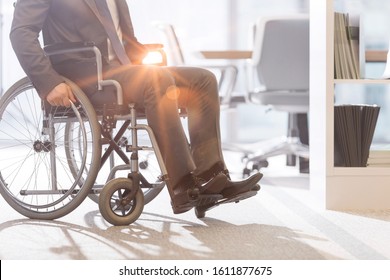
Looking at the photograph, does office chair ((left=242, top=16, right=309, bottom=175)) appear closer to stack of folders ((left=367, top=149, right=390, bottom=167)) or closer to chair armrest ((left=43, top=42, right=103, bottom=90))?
stack of folders ((left=367, top=149, right=390, bottom=167))

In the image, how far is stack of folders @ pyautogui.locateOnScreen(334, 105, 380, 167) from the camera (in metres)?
2.69

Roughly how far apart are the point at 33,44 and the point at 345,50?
1.15 metres

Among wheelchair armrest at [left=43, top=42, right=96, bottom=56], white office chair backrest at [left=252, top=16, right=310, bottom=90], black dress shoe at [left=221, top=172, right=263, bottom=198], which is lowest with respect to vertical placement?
black dress shoe at [left=221, top=172, right=263, bottom=198]

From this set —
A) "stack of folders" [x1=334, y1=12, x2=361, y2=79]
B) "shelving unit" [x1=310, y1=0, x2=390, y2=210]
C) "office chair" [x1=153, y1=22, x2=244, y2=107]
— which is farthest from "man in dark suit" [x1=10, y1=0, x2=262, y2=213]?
"office chair" [x1=153, y1=22, x2=244, y2=107]

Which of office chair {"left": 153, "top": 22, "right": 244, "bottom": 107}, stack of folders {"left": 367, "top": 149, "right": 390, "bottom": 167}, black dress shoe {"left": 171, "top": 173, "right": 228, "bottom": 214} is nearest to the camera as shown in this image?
black dress shoe {"left": 171, "top": 173, "right": 228, "bottom": 214}

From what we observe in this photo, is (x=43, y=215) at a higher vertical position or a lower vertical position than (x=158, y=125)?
lower

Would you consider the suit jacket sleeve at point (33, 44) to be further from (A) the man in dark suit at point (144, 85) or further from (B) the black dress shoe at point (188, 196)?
(B) the black dress shoe at point (188, 196)

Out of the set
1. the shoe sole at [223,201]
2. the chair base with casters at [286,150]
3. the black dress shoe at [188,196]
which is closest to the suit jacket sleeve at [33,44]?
the black dress shoe at [188,196]

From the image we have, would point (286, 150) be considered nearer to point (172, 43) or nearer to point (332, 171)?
point (172, 43)

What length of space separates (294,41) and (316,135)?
58.5 inches

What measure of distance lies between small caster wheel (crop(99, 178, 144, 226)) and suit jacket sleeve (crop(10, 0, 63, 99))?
0.37 metres
